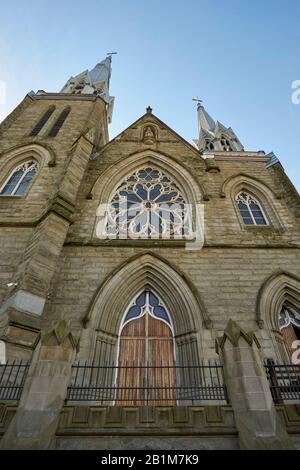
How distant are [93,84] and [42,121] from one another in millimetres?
13095

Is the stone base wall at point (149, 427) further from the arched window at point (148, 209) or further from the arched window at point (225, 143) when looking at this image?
the arched window at point (225, 143)

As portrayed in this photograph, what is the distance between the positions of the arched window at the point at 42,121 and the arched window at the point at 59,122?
2.07 feet

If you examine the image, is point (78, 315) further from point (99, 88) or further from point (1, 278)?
point (99, 88)

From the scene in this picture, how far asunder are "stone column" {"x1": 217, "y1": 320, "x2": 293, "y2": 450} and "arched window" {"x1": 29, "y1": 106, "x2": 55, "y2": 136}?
1319 cm

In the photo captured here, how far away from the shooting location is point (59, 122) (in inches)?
565

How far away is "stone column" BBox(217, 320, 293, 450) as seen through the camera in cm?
336

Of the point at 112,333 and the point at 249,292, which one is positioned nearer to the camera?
the point at 112,333

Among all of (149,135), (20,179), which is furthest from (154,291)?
(149,135)

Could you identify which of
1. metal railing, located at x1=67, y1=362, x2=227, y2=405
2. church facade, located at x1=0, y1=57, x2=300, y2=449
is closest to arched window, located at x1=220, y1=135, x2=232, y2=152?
church facade, located at x1=0, y1=57, x2=300, y2=449

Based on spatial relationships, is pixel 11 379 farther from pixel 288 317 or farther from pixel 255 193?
pixel 255 193

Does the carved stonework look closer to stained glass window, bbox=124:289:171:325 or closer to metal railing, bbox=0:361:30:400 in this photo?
stained glass window, bbox=124:289:171:325

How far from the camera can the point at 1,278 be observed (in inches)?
279

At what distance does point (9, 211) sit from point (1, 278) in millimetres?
2872

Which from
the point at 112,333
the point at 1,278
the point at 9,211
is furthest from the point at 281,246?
the point at 9,211
